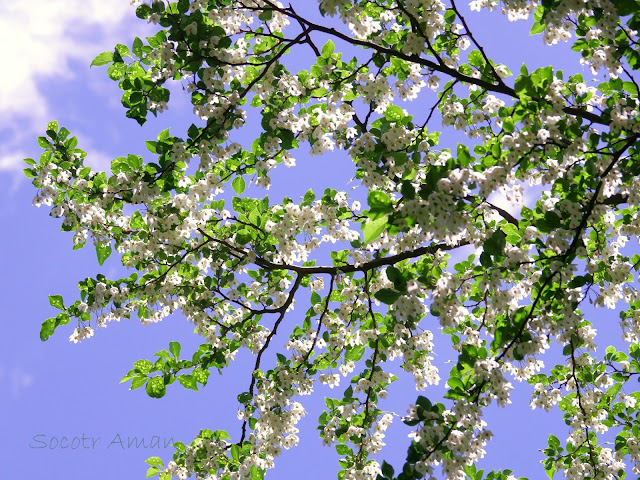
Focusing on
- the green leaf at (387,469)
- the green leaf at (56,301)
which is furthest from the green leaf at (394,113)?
the green leaf at (56,301)

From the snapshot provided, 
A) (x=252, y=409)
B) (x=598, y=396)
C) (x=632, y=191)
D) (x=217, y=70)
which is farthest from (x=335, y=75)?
(x=598, y=396)

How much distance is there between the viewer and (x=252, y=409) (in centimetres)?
684

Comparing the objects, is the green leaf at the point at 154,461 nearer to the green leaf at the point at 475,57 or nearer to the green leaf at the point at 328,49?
the green leaf at the point at 328,49

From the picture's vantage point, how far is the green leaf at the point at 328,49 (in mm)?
5789

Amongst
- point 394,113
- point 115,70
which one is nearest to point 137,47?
point 115,70

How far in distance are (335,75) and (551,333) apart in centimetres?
301

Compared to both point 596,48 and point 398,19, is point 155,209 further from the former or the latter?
point 596,48

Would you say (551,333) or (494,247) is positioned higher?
(494,247)

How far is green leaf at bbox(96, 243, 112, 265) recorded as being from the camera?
22.6 feet

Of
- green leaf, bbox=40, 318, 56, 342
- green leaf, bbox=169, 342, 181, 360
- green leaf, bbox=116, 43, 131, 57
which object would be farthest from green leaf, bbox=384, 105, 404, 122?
green leaf, bbox=40, 318, 56, 342

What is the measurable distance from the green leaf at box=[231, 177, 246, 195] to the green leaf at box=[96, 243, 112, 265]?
160cm

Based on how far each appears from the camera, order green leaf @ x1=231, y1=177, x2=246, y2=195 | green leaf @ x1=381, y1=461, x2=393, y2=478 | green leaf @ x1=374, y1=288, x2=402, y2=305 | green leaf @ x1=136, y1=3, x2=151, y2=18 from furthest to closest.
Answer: green leaf @ x1=231, y1=177, x2=246, y2=195 < green leaf @ x1=136, y1=3, x2=151, y2=18 < green leaf @ x1=374, y1=288, x2=402, y2=305 < green leaf @ x1=381, y1=461, x2=393, y2=478

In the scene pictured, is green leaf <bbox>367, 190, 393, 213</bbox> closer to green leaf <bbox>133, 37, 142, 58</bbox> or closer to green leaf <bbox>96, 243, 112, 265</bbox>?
green leaf <bbox>133, 37, 142, 58</bbox>

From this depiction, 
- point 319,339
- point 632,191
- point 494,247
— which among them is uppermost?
point 319,339
